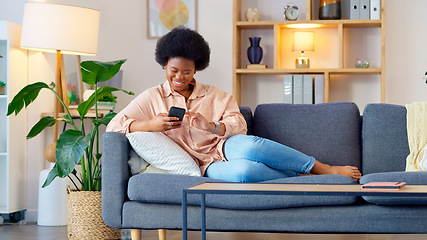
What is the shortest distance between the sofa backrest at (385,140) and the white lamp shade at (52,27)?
1.96 m

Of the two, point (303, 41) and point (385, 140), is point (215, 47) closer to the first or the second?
point (303, 41)

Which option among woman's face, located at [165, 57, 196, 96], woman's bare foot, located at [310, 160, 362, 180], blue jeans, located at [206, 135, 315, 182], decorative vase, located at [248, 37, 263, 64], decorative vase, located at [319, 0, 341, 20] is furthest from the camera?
decorative vase, located at [248, 37, 263, 64]

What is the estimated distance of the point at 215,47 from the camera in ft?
15.4

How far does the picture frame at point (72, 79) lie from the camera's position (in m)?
4.45

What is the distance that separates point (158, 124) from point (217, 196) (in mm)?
495

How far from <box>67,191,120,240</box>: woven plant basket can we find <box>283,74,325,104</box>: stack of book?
6.03 ft

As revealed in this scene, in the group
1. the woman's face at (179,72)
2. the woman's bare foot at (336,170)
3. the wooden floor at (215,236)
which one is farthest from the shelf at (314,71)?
the woman's bare foot at (336,170)

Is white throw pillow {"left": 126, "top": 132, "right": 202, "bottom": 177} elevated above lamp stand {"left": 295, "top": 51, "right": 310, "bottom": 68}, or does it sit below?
below

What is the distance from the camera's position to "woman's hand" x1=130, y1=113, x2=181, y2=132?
9.50 ft

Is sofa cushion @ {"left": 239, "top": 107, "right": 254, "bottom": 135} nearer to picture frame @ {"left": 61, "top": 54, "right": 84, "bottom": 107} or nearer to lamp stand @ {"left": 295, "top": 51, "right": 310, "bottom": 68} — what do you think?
lamp stand @ {"left": 295, "top": 51, "right": 310, "bottom": 68}

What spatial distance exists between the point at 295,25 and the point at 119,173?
91.9 inches

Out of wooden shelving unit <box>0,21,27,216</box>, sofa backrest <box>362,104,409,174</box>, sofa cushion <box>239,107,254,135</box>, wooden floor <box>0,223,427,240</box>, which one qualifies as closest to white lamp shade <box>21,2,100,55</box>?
wooden shelving unit <box>0,21,27,216</box>

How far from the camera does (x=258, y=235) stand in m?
3.61

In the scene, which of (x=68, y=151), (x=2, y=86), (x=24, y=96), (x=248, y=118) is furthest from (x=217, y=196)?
(x=2, y=86)
